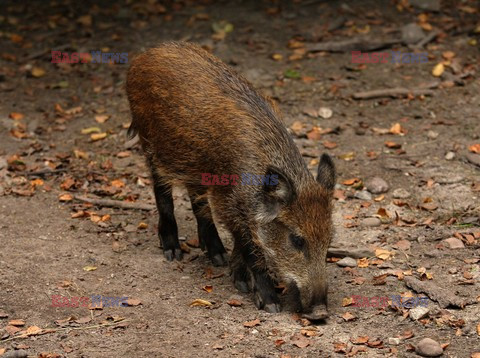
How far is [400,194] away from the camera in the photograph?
7.84 meters

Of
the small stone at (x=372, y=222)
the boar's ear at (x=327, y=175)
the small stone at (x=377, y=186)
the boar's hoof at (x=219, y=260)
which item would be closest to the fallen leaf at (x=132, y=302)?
the boar's hoof at (x=219, y=260)

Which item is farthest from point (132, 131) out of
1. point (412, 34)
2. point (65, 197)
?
point (412, 34)

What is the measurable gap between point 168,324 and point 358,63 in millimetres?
5816

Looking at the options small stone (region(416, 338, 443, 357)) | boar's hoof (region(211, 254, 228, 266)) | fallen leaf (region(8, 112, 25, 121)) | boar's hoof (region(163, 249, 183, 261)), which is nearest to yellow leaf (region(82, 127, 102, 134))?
fallen leaf (region(8, 112, 25, 121))

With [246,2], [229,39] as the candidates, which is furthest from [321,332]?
[246,2]

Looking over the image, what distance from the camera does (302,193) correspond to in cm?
602

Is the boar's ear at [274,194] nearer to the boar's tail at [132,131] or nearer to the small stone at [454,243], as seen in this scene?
the small stone at [454,243]

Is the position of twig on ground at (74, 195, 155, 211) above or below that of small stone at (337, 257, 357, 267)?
below

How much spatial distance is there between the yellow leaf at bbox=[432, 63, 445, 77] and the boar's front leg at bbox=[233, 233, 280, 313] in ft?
16.0

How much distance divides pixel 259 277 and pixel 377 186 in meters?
2.16

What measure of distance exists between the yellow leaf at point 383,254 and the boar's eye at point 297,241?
108 centimetres

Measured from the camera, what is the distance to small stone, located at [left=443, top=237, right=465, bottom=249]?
6.77 meters

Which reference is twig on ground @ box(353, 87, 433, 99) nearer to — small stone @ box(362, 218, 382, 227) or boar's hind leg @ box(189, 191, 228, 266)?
small stone @ box(362, 218, 382, 227)

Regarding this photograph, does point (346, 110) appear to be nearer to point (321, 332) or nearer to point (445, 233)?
point (445, 233)
